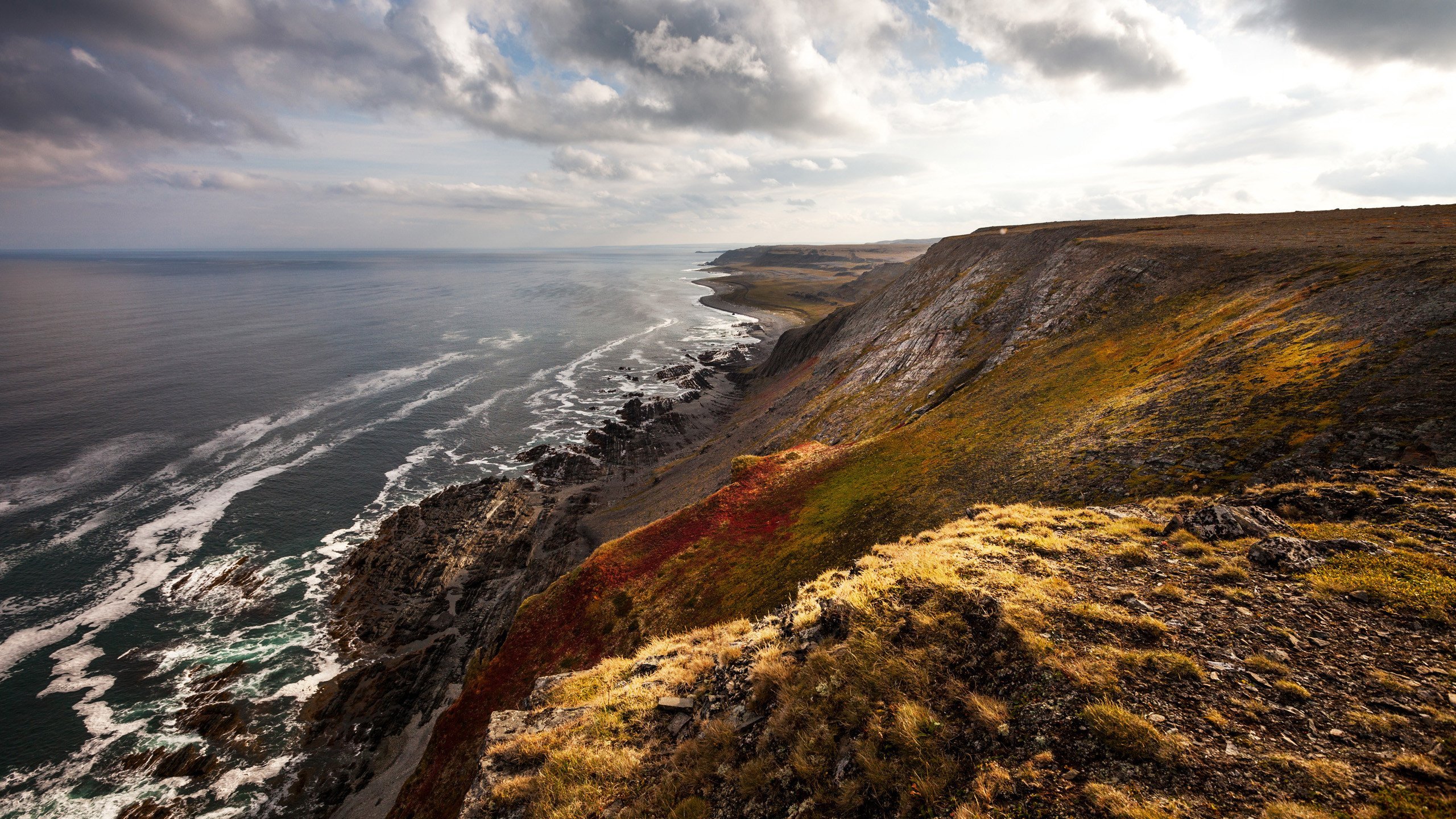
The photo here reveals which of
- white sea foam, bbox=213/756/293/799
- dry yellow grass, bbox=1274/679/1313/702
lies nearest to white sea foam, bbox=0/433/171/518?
white sea foam, bbox=213/756/293/799

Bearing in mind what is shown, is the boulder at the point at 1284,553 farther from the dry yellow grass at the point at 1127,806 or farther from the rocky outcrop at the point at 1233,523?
the dry yellow grass at the point at 1127,806

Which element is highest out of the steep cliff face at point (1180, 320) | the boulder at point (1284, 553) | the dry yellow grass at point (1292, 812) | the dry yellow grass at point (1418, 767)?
the steep cliff face at point (1180, 320)

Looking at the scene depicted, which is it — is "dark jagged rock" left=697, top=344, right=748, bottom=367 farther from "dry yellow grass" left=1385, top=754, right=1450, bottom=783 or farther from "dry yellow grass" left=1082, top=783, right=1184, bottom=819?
"dry yellow grass" left=1385, top=754, right=1450, bottom=783

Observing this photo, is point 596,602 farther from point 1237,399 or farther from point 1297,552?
point 1237,399

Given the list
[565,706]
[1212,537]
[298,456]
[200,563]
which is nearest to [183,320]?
[298,456]

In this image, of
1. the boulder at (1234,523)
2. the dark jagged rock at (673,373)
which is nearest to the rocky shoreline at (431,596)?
the dark jagged rock at (673,373)
